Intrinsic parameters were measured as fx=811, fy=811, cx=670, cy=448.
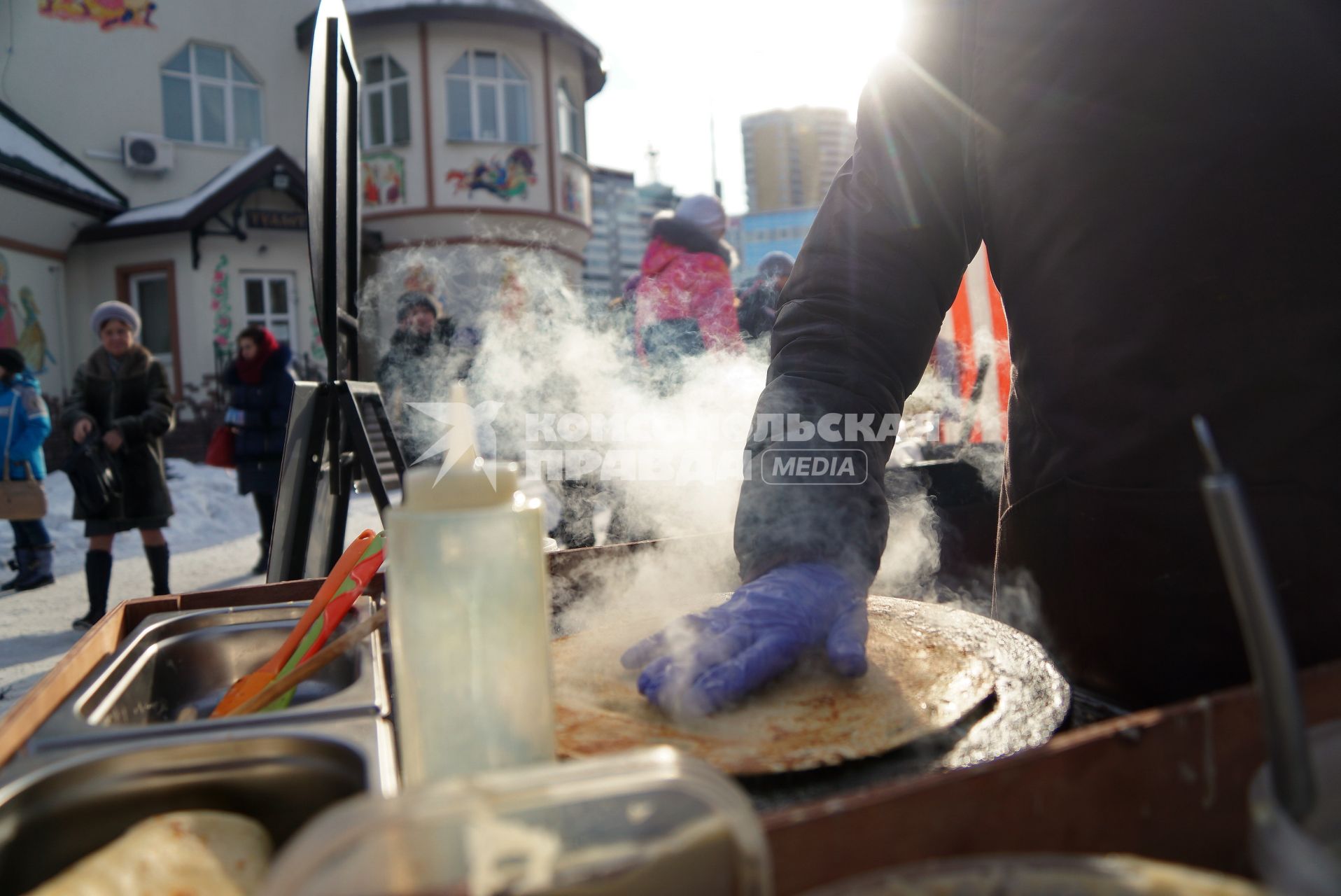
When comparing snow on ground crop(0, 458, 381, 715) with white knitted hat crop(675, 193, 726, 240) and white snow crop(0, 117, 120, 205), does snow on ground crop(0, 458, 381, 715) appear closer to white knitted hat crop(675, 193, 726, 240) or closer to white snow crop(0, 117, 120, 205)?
white knitted hat crop(675, 193, 726, 240)

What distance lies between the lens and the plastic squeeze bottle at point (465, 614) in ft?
2.29

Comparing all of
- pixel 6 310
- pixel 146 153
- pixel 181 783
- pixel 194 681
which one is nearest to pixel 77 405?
pixel 194 681

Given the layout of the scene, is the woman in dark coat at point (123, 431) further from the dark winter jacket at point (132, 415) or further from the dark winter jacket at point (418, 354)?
the dark winter jacket at point (418, 354)

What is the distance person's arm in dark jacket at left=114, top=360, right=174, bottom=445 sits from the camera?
18.1 ft

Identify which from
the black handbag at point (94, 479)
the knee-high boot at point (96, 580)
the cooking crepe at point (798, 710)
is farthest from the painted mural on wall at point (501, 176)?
the cooking crepe at point (798, 710)

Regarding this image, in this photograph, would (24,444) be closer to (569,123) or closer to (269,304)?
(269,304)

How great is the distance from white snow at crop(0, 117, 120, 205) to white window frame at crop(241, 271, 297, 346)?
2.37 m

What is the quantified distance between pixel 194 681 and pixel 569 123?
1812 centimetres

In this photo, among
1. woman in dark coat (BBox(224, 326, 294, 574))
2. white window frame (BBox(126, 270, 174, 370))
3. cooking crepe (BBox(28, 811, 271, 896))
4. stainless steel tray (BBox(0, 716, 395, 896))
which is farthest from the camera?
white window frame (BBox(126, 270, 174, 370))

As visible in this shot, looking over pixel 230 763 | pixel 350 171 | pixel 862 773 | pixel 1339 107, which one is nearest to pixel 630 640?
pixel 862 773

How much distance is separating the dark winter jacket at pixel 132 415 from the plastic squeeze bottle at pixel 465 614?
587 centimetres

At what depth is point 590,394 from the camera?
14.9 feet

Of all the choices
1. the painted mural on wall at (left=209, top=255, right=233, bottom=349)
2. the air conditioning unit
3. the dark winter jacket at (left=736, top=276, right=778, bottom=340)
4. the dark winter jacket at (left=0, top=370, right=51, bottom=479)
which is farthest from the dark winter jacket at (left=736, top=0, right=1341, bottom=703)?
the air conditioning unit

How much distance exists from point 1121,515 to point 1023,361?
1.12ft
